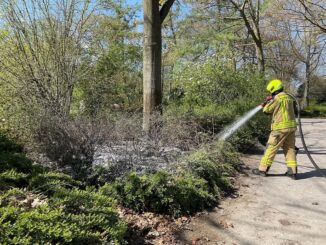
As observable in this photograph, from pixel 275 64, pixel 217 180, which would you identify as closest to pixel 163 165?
pixel 217 180

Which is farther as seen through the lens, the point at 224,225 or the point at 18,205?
the point at 224,225

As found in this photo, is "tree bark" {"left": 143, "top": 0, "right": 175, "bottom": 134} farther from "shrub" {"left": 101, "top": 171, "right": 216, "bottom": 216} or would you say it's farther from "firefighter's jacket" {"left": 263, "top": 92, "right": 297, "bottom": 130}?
"shrub" {"left": 101, "top": 171, "right": 216, "bottom": 216}

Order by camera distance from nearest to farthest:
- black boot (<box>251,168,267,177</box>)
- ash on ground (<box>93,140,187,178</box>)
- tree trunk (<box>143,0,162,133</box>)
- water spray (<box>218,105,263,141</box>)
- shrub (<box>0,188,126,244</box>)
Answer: shrub (<box>0,188,126,244</box>) → ash on ground (<box>93,140,187,178</box>) → black boot (<box>251,168,267,177</box>) → tree trunk (<box>143,0,162,133</box>) → water spray (<box>218,105,263,141</box>)

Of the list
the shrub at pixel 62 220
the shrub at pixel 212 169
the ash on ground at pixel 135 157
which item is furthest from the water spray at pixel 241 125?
the shrub at pixel 62 220

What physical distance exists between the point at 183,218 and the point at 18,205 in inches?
88.7

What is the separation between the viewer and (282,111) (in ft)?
21.9

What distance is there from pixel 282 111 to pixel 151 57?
2968mm

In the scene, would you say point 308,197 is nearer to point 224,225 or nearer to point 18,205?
point 224,225

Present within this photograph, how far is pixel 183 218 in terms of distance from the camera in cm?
459

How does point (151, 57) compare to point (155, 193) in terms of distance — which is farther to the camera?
point (151, 57)

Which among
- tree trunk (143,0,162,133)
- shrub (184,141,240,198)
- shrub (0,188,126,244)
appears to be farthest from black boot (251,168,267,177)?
shrub (0,188,126,244)

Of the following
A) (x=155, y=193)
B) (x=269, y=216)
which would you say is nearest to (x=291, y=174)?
(x=269, y=216)

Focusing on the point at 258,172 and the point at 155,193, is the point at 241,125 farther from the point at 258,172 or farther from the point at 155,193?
the point at 155,193

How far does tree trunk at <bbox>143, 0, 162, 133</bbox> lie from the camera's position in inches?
292
